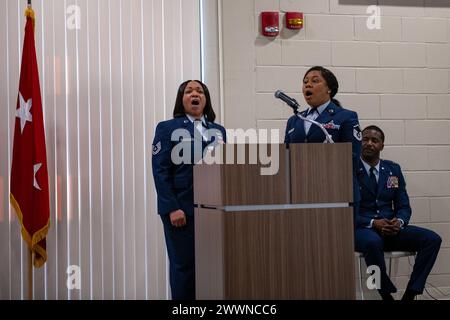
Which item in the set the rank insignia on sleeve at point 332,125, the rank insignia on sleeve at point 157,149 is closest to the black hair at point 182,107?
the rank insignia on sleeve at point 157,149

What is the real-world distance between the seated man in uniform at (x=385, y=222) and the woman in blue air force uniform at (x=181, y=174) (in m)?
0.97

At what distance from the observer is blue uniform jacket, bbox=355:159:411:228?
4.14 m

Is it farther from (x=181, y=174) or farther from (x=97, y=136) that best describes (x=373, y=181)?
(x=97, y=136)

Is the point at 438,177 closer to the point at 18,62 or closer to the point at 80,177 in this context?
the point at 80,177

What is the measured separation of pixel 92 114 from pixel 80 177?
412 millimetres

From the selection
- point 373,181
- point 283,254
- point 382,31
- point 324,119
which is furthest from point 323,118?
point 382,31

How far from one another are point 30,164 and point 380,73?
2435 mm

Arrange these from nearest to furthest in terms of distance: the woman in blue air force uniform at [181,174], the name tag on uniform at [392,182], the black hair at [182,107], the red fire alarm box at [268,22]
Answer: the woman in blue air force uniform at [181,174] < the black hair at [182,107] < the name tag on uniform at [392,182] < the red fire alarm box at [268,22]

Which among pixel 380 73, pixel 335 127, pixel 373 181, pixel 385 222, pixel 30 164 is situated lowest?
pixel 385 222

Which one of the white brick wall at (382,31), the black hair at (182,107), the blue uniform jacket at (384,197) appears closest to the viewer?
the black hair at (182,107)

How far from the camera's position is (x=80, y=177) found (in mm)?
4270

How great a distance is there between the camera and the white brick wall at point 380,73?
14.7ft

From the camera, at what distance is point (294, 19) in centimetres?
451

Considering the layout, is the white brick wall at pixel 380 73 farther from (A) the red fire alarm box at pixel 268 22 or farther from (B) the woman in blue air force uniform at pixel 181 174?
(B) the woman in blue air force uniform at pixel 181 174
